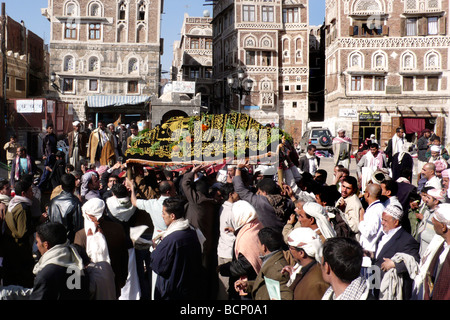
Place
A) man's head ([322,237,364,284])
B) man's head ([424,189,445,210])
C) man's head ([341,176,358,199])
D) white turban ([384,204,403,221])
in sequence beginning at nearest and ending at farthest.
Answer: man's head ([322,237,364,284])
white turban ([384,204,403,221])
man's head ([424,189,445,210])
man's head ([341,176,358,199])

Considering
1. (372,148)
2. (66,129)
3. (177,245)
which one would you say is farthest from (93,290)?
(66,129)

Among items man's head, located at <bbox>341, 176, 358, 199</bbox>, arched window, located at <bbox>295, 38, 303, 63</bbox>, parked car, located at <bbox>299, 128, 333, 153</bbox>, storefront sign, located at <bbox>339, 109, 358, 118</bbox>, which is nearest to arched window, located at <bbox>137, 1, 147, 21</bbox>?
arched window, located at <bbox>295, 38, 303, 63</bbox>

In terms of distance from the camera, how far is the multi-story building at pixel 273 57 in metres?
39.5

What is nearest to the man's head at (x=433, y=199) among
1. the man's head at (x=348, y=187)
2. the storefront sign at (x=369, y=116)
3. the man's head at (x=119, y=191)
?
the man's head at (x=348, y=187)

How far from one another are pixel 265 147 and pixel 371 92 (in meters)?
28.7

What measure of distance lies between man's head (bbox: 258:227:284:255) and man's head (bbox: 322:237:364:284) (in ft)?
3.08

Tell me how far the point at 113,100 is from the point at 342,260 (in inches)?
1286

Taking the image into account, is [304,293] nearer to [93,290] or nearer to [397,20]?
[93,290]

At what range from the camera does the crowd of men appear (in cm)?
375

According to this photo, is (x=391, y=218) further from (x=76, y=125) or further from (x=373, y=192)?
(x=76, y=125)

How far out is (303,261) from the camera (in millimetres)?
3867

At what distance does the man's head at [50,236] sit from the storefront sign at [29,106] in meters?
20.3

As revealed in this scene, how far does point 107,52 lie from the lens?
35.1 meters

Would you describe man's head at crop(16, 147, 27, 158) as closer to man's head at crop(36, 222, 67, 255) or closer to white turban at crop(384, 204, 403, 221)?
man's head at crop(36, 222, 67, 255)
